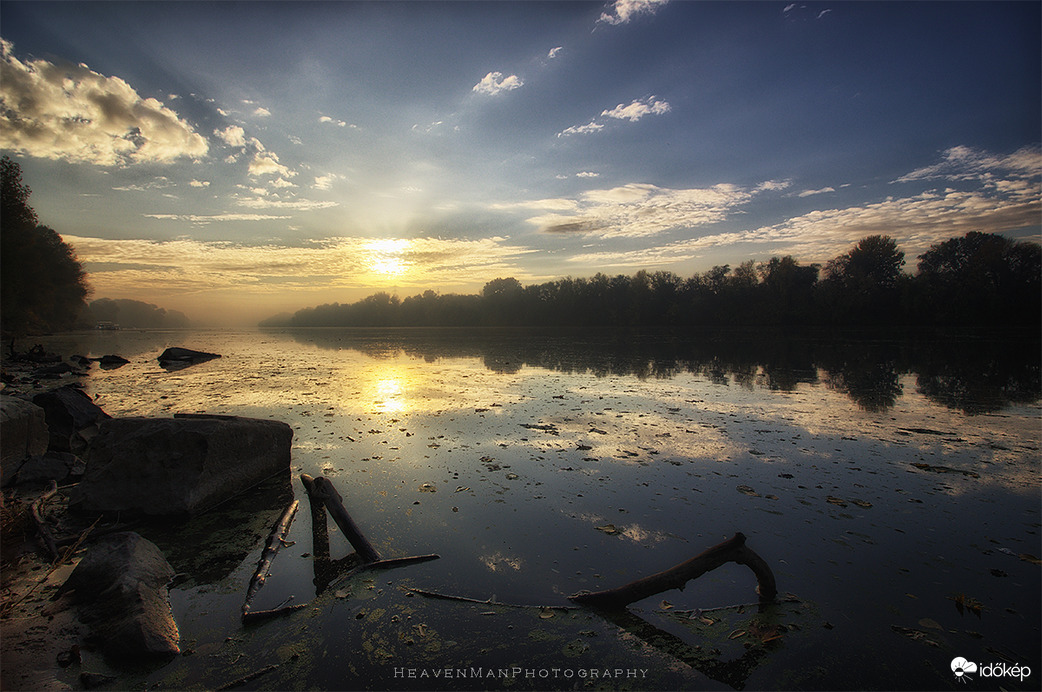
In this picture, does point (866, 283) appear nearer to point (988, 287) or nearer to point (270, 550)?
point (988, 287)

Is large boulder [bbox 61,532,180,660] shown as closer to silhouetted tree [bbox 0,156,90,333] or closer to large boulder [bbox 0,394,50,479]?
large boulder [bbox 0,394,50,479]

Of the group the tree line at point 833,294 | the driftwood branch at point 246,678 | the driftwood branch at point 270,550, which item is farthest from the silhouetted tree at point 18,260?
the tree line at point 833,294

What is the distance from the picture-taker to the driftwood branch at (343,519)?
4.53 metres

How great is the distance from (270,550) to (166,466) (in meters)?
2.55

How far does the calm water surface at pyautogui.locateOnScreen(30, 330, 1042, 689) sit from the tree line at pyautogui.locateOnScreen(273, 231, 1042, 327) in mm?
76266

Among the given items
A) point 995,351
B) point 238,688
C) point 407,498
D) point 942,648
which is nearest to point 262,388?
point 407,498

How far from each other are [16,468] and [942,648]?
11.9 meters

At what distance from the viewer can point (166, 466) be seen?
5.83 meters

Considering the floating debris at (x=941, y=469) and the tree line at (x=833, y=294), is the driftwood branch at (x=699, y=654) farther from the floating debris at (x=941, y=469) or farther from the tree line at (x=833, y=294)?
the tree line at (x=833, y=294)

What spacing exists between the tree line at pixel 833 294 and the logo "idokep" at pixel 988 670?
84.2 meters

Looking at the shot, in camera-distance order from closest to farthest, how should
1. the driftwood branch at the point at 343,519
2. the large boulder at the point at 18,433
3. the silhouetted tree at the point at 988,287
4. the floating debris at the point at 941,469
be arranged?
the driftwood branch at the point at 343,519
the floating debris at the point at 941,469
the large boulder at the point at 18,433
the silhouetted tree at the point at 988,287

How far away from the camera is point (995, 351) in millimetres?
28203

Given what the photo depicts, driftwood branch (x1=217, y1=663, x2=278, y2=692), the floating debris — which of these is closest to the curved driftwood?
driftwood branch (x1=217, y1=663, x2=278, y2=692)

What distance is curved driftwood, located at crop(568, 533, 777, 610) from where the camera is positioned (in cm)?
362
